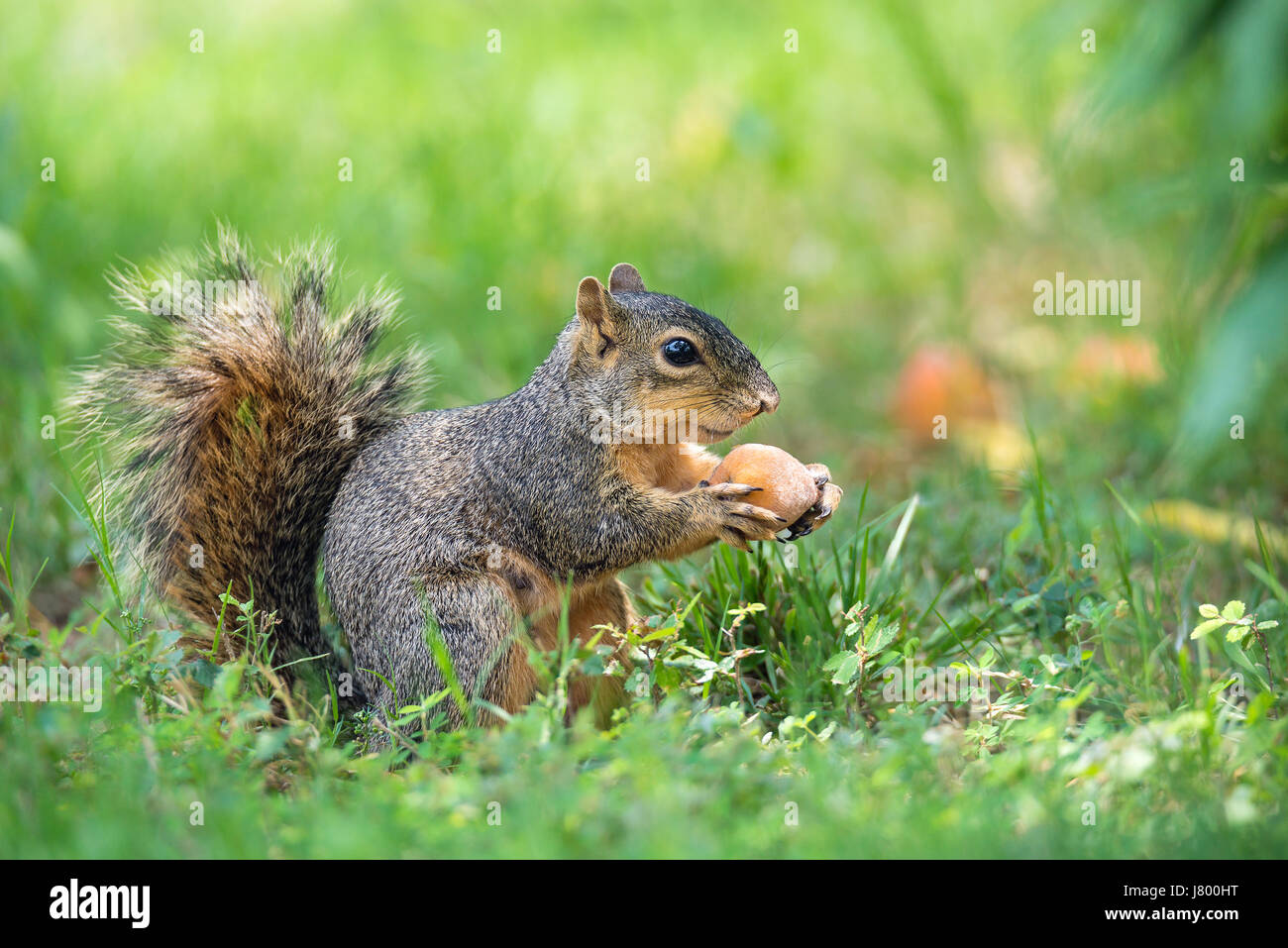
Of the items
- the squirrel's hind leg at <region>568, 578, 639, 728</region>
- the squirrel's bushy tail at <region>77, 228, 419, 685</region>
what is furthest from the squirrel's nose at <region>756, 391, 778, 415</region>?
the squirrel's bushy tail at <region>77, 228, 419, 685</region>

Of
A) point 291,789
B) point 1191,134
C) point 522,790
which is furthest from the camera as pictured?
point 1191,134

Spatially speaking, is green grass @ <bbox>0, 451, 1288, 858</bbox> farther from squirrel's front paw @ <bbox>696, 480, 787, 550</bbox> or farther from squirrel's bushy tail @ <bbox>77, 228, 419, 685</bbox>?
squirrel's bushy tail @ <bbox>77, 228, 419, 685</bbox>

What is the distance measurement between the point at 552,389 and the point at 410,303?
2.21 metres

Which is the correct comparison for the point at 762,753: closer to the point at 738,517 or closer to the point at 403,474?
the point at 738,517

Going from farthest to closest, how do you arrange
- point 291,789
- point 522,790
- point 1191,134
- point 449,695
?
point 1191,134, point 449,695, point 291,789, point 522,790

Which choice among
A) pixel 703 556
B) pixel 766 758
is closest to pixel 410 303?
pixel 703 556

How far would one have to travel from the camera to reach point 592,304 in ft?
9.77

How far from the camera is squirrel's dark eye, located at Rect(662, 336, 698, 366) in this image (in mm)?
2934

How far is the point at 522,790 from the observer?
6.75 feet

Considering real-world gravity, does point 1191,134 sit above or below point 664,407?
above

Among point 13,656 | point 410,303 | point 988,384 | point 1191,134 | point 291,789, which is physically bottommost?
point 291,789

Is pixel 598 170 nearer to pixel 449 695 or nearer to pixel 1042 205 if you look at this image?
pixel 1042 205

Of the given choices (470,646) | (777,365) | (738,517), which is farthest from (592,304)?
(470,646)

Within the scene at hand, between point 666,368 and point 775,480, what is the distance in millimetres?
374
